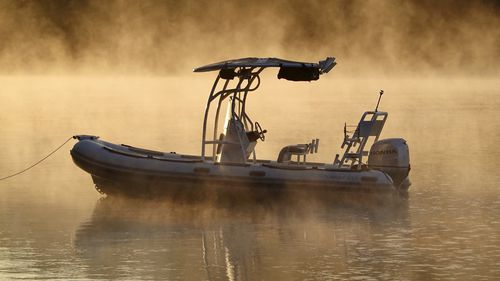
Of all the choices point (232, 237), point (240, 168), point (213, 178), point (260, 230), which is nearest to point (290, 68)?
point (240, 168)

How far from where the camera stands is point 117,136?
57.4 metres

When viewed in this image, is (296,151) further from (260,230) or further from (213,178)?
(260,230)

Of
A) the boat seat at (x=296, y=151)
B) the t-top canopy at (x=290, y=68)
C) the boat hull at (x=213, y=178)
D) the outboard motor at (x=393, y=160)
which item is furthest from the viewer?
the boat seat at (x=296, y=151)

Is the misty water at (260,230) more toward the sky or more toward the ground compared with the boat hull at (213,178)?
more toward the ground

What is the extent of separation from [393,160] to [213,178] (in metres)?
3.67

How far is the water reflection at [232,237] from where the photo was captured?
2412 centimetres

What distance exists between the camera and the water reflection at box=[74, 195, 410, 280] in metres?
24.1

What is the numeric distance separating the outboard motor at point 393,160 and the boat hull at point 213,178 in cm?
101

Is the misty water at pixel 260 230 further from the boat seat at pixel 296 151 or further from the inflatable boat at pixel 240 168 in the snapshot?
the boat seat at pixel 296 151

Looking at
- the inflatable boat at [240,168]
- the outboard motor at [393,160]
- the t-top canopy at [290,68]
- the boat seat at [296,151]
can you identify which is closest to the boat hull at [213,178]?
the inflatable boat at [240,168]

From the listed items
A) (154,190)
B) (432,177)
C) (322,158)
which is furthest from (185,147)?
(154,190)

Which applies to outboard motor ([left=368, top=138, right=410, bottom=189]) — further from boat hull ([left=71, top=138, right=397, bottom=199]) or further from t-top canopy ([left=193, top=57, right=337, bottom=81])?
t-top canopy ([left=193, top=57, right=337, bottom=81])

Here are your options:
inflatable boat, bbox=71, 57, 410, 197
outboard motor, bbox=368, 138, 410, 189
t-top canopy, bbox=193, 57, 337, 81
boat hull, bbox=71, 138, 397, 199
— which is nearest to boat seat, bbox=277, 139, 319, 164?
inflatable boat, bbox=71, 57, 410, 197

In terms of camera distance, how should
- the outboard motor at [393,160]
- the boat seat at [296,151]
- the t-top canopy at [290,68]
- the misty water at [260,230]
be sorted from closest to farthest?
the misty water at [260,230], the t-top canopy at [290,68], the outboard motor at [393,160], the boat seat at [296,151]
